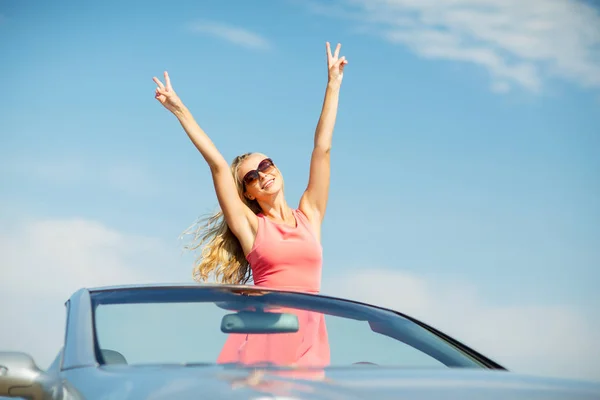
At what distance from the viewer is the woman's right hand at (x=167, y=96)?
5.08 m

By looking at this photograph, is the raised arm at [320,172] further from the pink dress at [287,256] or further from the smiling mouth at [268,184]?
the smiling mouth at [268,184]

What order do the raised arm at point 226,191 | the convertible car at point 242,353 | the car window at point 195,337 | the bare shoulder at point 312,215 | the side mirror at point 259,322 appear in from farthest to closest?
the bare shoulder at point 312,215 → the raised arm at point 226,191 → the side mirror at point 259,322 → the car window at point 195,337 → the convertible car at point 242,353

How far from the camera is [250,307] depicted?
2.78m

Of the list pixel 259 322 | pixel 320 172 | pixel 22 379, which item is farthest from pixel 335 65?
pixel 22 379

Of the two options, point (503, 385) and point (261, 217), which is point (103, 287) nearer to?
point (503, 385)

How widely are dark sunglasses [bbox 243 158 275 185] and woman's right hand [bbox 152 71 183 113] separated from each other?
1.86ft

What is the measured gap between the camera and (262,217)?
5.00 m

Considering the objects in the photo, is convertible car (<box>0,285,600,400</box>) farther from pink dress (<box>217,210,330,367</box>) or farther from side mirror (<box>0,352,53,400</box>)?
pink dress (<box>217,210,330,367</box>)

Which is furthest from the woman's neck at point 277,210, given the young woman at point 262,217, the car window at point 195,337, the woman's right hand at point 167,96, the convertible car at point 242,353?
the car window at point 195,337

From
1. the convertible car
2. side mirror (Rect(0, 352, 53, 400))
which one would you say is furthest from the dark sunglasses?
side mirror (Rect(0, 352, 53, 400))

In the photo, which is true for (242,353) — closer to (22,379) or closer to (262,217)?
(22,379)

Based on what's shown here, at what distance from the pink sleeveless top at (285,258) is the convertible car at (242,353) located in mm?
1483

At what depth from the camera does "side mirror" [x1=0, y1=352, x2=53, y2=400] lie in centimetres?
230

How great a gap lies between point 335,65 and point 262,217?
1.30 metres
